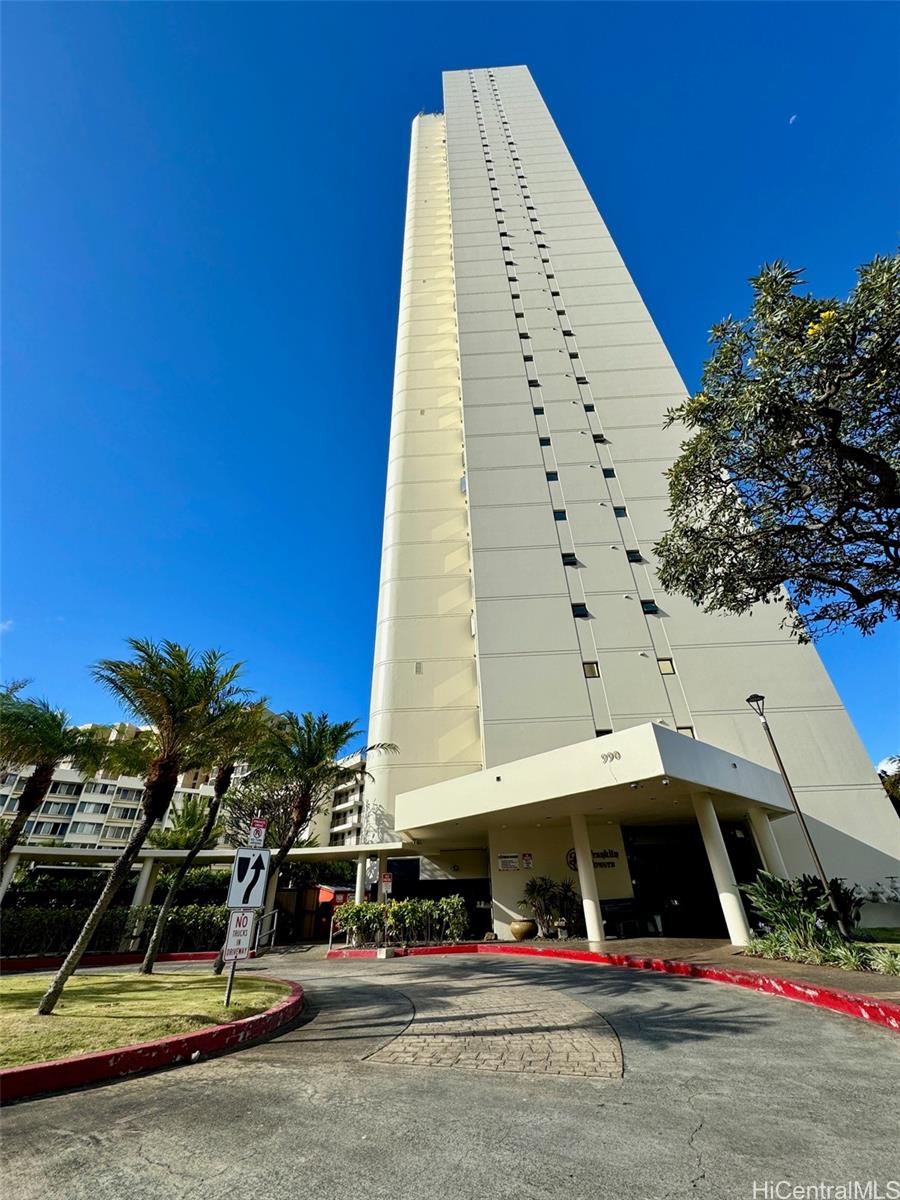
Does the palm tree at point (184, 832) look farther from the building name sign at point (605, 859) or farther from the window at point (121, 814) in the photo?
the window at point (121, 814)

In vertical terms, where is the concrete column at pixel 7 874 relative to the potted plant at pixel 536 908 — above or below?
above

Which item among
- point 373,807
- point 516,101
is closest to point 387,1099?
point 373,807

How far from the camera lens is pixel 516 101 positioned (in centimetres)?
5541

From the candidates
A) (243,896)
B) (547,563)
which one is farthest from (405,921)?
(547,563)

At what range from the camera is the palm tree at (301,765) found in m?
20.0

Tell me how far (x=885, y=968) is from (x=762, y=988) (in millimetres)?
2248

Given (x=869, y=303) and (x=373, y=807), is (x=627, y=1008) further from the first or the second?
(x=373, y=807)

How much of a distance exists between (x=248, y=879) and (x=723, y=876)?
12.8 m

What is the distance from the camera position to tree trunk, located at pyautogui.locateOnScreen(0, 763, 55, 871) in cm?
1673

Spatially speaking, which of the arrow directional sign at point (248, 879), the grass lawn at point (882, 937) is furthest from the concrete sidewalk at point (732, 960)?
the arrow directional sign at point (248, 879)

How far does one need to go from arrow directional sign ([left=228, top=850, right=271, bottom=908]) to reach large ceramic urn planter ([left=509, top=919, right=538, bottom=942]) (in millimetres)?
13628

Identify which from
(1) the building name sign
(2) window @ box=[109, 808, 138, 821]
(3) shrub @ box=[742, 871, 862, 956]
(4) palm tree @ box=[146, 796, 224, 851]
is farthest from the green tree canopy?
(2) window @ box=[109, 808, 138, 821]
